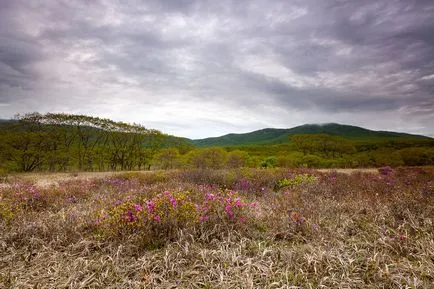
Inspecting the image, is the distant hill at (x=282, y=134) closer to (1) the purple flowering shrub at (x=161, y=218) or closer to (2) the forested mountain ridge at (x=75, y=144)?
(2) the forested mountain ridge at (x=75, y=144)

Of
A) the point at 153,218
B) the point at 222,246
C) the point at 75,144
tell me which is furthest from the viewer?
the point at 75,144

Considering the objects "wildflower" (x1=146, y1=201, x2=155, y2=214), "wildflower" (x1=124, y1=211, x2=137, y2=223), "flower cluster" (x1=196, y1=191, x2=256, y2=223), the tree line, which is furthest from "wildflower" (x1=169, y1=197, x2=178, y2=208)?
the tree line

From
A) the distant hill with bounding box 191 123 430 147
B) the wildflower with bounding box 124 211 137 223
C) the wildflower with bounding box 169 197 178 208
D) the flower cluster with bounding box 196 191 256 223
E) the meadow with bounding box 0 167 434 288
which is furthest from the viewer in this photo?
the distant hill with bounding box 191 123 430 147

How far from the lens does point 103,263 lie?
3.81 m

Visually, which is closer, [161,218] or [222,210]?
[161,218]

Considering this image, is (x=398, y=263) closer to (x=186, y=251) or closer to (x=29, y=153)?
(x=186, y=251)

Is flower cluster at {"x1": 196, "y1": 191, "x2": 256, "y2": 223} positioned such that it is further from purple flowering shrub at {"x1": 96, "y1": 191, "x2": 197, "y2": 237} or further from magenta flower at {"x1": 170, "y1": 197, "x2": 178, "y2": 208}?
magenta flower at {"x1": 170, "y1": 197, "x2": 178, "y2": 208}

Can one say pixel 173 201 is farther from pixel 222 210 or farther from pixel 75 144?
pixel 75 144

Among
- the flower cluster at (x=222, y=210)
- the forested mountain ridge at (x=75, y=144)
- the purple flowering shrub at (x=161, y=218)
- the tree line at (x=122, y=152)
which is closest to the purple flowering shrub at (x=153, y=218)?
the purple flowering shrub at (x=161, y=218)

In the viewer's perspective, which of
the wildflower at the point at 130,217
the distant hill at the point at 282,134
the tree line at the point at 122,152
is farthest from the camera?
the distant hill at the point at 282,134

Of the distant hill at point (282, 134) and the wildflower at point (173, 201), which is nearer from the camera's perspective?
the wildflower at point (173, 201)

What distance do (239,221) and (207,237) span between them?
0.79 m

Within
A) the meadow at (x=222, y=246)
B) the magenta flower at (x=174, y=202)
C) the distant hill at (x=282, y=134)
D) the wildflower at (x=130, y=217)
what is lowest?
the meadow at (x=222, y=246)

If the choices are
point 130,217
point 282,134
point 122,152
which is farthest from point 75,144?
point 282,134
